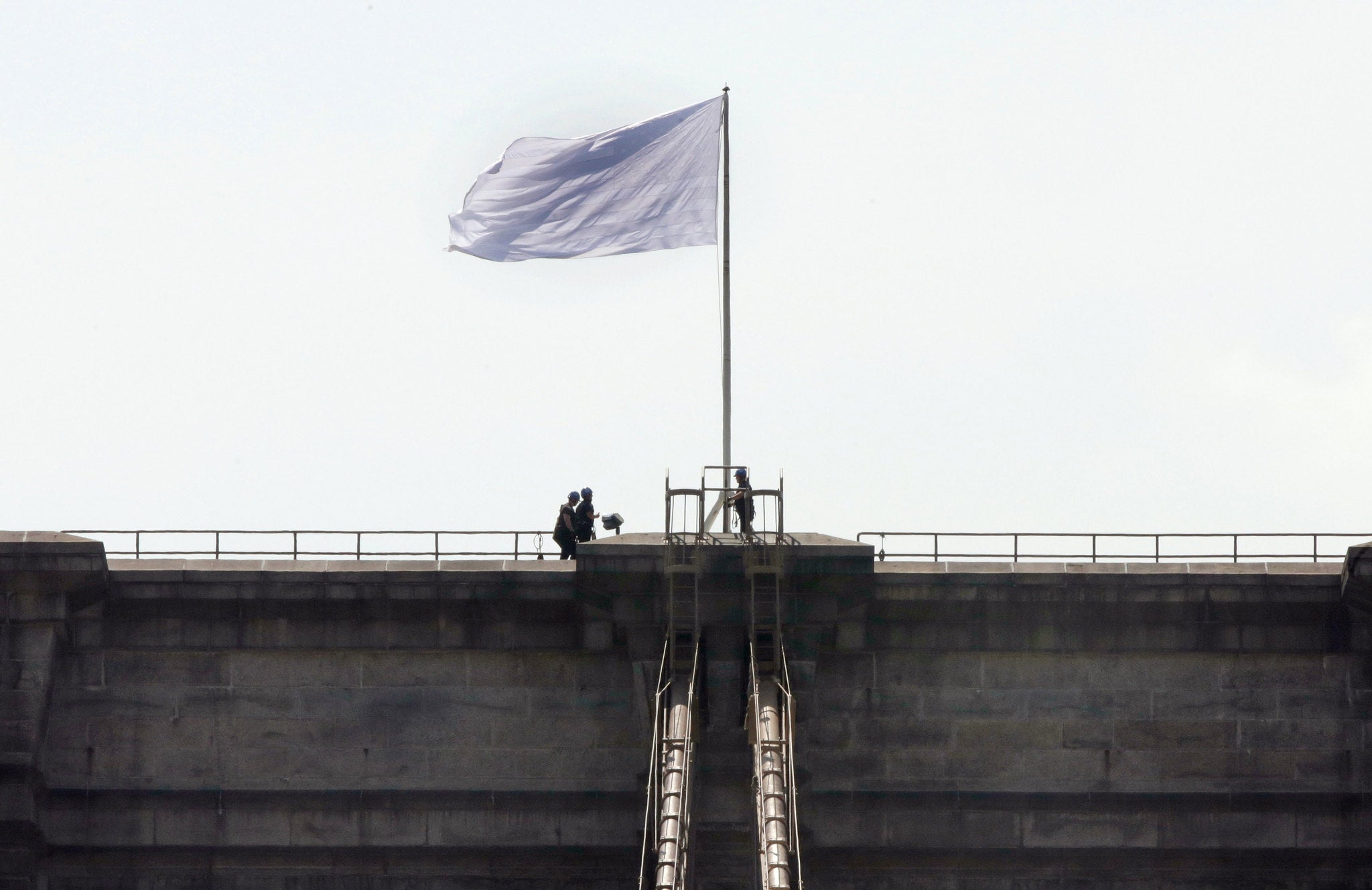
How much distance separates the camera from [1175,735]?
101ft

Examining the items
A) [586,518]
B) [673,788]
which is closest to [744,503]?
[586,518]

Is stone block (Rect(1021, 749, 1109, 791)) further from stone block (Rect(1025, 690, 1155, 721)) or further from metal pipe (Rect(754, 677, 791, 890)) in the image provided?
metal pipe (Rect(754, 677, 791, 890))

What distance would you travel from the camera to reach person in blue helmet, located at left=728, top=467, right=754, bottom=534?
29.5 m

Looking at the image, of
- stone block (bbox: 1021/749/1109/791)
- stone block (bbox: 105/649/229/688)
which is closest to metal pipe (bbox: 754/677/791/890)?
stone block (bbox: 1021/749/1109/791)

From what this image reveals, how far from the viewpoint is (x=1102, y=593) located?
3061 cm

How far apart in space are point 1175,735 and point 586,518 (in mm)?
11067

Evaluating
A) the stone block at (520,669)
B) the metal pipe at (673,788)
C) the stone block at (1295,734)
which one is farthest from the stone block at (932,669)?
the stone block at (520,669)

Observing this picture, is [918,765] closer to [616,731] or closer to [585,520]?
[616,731]

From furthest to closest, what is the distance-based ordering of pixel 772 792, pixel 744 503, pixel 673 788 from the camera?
pixel 744 503
pixel 673 788
pixel 772 792

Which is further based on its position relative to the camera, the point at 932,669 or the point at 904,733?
the point at 932,669

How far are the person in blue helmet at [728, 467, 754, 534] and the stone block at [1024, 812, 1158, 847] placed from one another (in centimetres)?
711

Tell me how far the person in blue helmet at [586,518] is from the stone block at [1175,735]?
9906 millimetres

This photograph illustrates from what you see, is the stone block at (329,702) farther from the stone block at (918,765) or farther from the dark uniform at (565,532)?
the stone block at (918,765)

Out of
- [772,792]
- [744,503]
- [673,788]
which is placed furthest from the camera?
[744,503]
